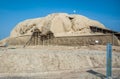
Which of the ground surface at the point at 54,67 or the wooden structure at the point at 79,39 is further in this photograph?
the wooden structure at the point at 79,39

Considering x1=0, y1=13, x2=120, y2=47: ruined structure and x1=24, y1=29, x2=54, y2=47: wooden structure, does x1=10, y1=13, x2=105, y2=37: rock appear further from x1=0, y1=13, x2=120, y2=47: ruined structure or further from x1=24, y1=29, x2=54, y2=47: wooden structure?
x1=24, y1=29, x2=54, y2=47: wooden structure

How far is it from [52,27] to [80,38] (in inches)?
302

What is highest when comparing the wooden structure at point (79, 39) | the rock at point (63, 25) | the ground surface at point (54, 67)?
the rock at point (63, 25)

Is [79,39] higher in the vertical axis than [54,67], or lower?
higher

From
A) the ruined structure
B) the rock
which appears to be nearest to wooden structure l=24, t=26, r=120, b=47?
the ruined structure

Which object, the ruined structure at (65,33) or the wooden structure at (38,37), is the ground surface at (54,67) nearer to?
the ruined structure at (65,33)

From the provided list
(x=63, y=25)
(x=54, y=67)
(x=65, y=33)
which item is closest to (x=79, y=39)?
(x=65, y=33)

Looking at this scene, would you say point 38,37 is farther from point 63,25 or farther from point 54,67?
point 54,67

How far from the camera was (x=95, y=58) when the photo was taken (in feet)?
72.5

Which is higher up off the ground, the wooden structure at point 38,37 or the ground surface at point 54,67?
the wooden structure at point 38,37

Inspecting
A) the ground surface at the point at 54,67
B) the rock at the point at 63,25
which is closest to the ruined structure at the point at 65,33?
the rock at the point at 63,25

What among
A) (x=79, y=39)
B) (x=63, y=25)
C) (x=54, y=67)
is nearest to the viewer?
(x=54, y=67)

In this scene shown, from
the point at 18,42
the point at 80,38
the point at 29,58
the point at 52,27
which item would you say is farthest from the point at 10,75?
the point at 18,42

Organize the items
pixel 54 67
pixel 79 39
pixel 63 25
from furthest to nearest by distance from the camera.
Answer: pixel 63 25
pixel 79 39
pixel 54 67
